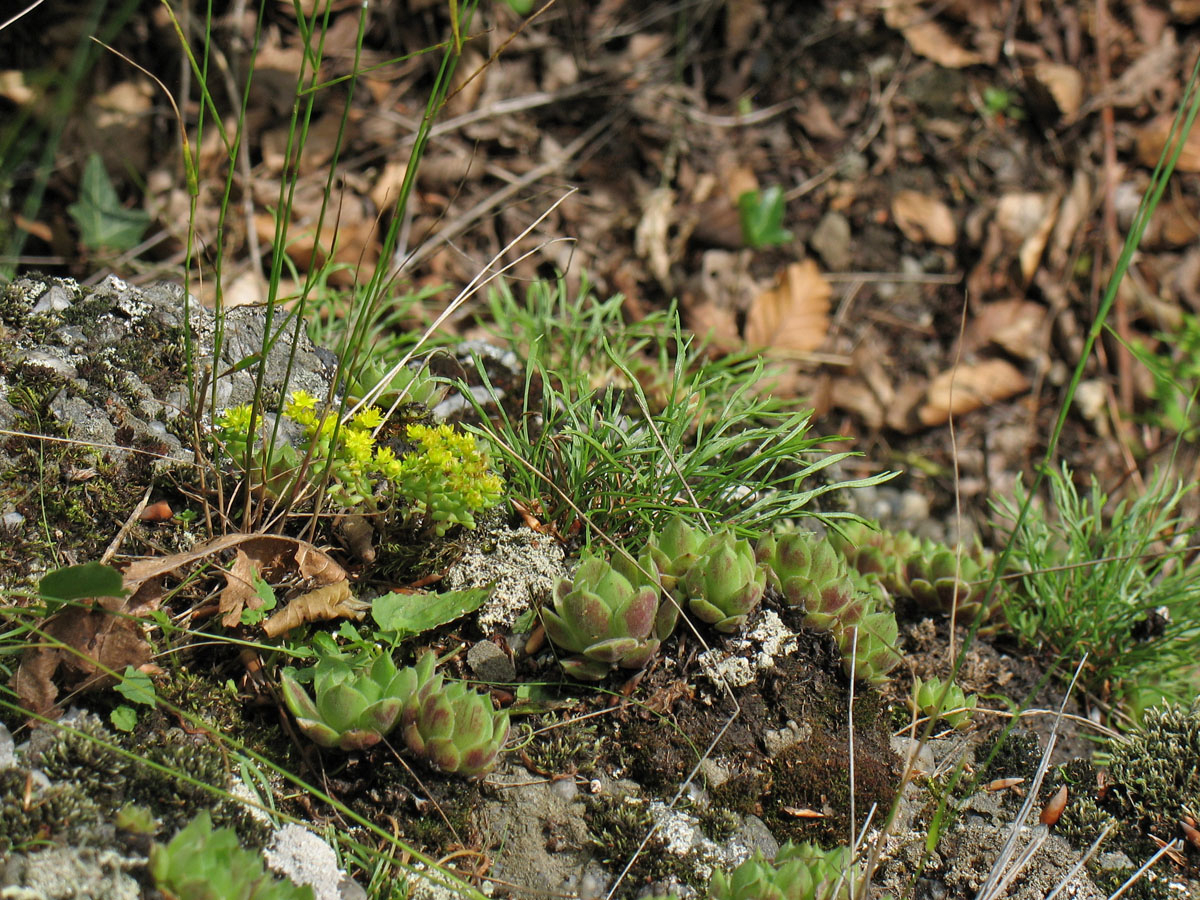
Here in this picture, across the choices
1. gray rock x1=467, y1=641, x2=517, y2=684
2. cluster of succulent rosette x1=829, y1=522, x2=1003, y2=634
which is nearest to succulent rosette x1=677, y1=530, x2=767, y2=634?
gray rock x1=467, y1=641, x2=517, y2=684

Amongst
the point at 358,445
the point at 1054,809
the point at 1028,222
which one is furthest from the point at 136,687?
the point at 1028,222

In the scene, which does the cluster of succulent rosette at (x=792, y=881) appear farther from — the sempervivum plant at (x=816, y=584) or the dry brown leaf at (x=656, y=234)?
the dry brown leaf at (x=656, y=234)

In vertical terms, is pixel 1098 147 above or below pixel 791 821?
above

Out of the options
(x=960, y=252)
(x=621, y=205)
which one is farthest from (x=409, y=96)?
(x=960, y=252)

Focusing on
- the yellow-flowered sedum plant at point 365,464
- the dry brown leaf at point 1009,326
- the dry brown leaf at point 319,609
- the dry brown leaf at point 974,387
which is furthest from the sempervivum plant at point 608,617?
the dry brown leaf at point 1009,326

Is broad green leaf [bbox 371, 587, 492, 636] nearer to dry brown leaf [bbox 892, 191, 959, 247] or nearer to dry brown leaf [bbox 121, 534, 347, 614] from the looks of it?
dry brown leaf [bbox 121, 534, 347, 614]

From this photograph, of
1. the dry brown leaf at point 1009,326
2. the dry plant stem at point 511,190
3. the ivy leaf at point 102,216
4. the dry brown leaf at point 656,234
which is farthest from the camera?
the dry brown leaf at point 1009,326

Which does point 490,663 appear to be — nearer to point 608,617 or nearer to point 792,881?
point 608,617

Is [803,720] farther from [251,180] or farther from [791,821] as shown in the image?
[251,180]
